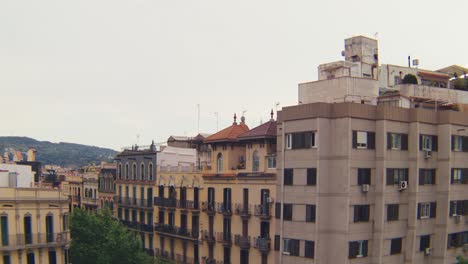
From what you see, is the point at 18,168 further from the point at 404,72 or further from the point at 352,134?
the point at 404,72

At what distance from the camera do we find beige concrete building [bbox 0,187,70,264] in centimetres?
4169

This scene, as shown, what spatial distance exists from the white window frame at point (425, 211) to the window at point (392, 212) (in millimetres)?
2710

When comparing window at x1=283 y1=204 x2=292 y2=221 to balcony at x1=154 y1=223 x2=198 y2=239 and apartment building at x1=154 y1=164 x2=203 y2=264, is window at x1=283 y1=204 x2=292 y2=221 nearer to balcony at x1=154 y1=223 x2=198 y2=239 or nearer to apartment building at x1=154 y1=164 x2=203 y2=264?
apartment building at x1=154 y1=164 x2=203 y2=264

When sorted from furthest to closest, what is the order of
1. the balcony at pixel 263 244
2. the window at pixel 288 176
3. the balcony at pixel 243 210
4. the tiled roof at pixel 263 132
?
the balcony at pixel 243 210 → the tiled roof at pixel 263 132 → the balcony at pixel 263 244 → the window at pixel 288 176

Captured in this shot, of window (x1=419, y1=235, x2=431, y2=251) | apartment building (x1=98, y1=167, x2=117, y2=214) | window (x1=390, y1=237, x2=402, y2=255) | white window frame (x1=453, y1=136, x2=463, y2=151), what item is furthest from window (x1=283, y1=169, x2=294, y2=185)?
apartment building (x1=98, y1=167, x2=117, y2=214)

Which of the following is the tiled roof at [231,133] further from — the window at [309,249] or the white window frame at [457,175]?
the white window frame at [457,175]

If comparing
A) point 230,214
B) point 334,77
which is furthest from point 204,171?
point 334,77

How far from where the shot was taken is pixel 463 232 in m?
45.0

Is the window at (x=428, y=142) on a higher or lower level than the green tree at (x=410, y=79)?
lower

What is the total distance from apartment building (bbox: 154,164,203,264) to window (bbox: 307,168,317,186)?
18.7 metres

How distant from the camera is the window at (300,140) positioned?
39.8 m

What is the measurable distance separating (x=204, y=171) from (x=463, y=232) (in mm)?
26502

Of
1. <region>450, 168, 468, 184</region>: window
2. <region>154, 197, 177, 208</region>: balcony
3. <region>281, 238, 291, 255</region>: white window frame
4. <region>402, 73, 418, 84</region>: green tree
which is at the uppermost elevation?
<region>402, 73, 418, 84</region>: green tree

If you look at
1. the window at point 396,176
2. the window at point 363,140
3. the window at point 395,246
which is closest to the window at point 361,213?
the window at point 396,176
